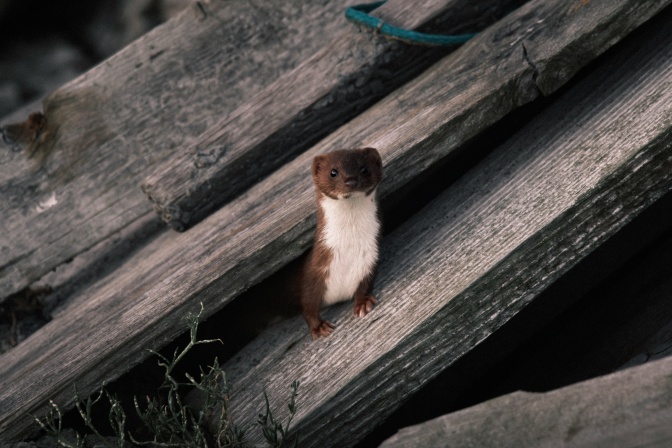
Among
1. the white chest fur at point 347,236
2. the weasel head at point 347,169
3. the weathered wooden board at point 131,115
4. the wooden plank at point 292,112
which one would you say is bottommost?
the white chest fur at point 347,236

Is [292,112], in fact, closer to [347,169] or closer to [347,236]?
[347,169]

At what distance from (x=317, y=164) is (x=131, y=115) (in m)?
0.93

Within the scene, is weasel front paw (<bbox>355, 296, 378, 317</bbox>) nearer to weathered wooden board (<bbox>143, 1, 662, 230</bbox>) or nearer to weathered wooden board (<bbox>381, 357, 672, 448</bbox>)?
weathered wooden board (<bbox>143, 1, 662, 230</bbox>)

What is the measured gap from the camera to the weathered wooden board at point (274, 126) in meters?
3.03

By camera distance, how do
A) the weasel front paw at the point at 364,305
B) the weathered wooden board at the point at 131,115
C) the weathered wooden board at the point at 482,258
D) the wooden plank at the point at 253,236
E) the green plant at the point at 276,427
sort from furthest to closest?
1. the weathered wooden board at the point at 131,115
2. the weasel front paw at the point at 364,305
3. the wooden plank at the point at 253,236
4. the weathered wooden board at the point at 482,258
5. the green plant at the point at 276,427

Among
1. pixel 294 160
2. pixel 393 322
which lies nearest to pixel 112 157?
pixel 294 160

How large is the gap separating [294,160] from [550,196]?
0.94m

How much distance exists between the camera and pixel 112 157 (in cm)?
338

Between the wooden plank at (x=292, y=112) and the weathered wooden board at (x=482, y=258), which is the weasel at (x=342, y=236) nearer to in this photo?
the weathered wooden board at (x=482, y=258)

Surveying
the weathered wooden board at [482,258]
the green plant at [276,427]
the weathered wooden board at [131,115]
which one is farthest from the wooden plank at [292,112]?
the green plant at [276,427]

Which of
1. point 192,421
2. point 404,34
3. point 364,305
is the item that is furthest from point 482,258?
point 192,421

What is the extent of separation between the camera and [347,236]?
125 inches

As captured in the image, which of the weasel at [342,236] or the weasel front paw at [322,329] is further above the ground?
the weasel at [342,236]

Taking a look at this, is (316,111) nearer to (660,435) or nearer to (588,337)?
(588,337)
